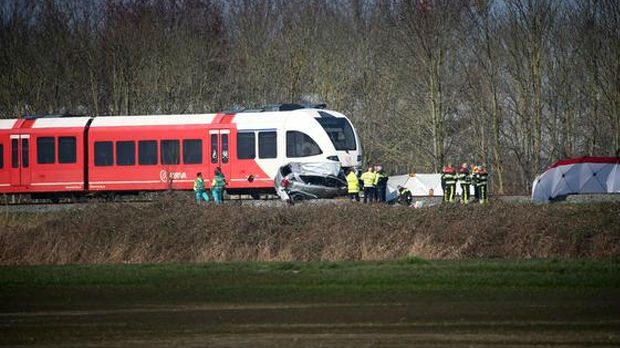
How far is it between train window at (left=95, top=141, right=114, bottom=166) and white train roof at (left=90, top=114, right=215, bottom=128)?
2.48ft

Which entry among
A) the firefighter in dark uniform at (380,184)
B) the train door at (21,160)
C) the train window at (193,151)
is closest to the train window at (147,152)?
the train window at (193,151)

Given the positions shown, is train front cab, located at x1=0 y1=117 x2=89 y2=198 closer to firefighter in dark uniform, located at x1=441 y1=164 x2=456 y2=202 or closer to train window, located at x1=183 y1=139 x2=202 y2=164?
train window, located at x1=183 y1=139 x2=202 y2=164

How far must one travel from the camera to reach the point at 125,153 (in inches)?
1578

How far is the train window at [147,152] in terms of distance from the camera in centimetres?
3989

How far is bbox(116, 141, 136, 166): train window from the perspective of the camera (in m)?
40.0

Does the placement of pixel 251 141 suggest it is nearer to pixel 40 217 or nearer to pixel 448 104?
pixel 40 217

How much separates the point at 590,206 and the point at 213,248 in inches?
376

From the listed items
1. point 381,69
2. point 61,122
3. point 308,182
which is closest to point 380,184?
point 308,182

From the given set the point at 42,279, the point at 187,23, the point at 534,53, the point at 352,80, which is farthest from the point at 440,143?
the point at 42,279

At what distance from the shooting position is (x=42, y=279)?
22047mm

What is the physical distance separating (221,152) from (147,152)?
2918 mm

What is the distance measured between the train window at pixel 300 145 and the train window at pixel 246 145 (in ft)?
4.31

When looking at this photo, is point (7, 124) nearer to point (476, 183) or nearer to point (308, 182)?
point (308, 182)

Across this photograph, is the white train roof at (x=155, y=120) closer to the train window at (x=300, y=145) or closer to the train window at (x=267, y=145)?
the train window at (x=267, y=145)
